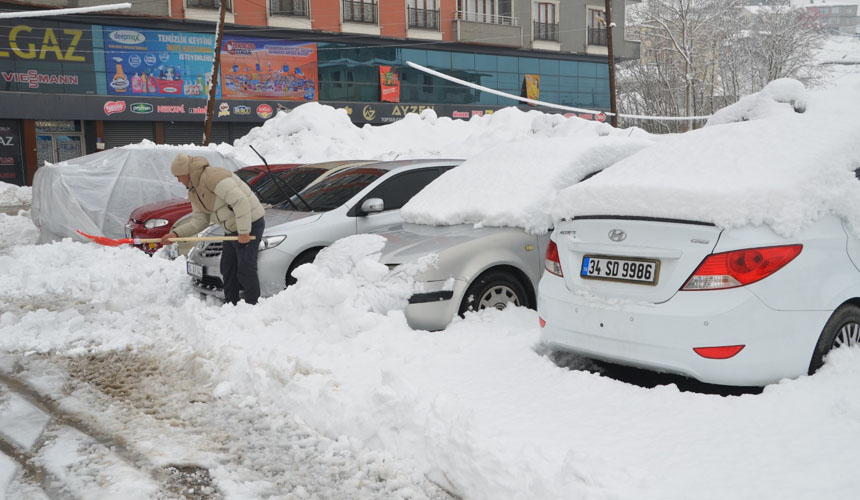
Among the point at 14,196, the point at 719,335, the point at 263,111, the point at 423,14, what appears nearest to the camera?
the point at 719,335

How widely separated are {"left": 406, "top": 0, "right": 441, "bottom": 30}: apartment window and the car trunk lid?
1482 inches

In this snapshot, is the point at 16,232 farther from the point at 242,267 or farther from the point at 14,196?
the point at 14,196

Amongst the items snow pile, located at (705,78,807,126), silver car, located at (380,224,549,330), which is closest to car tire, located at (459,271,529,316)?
silver car, located at (380,224,549,330)

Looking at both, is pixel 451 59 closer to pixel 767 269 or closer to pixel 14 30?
pixel 14 30

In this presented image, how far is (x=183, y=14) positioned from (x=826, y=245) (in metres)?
34.0

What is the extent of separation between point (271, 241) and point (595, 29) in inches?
1760

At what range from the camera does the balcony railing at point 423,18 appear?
40000 mm

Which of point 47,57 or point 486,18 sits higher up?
point 486,18

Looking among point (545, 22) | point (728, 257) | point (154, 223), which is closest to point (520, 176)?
point (728, 257)

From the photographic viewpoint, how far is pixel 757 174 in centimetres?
400

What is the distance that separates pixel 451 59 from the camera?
41.4 meters

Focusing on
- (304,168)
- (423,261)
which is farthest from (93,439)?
(304,168)

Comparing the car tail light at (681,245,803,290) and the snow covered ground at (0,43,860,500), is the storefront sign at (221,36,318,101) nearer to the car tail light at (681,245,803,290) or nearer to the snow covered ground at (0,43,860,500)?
the snow covered ground at (0,43,860,500)

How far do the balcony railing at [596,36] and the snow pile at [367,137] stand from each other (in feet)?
65.3
